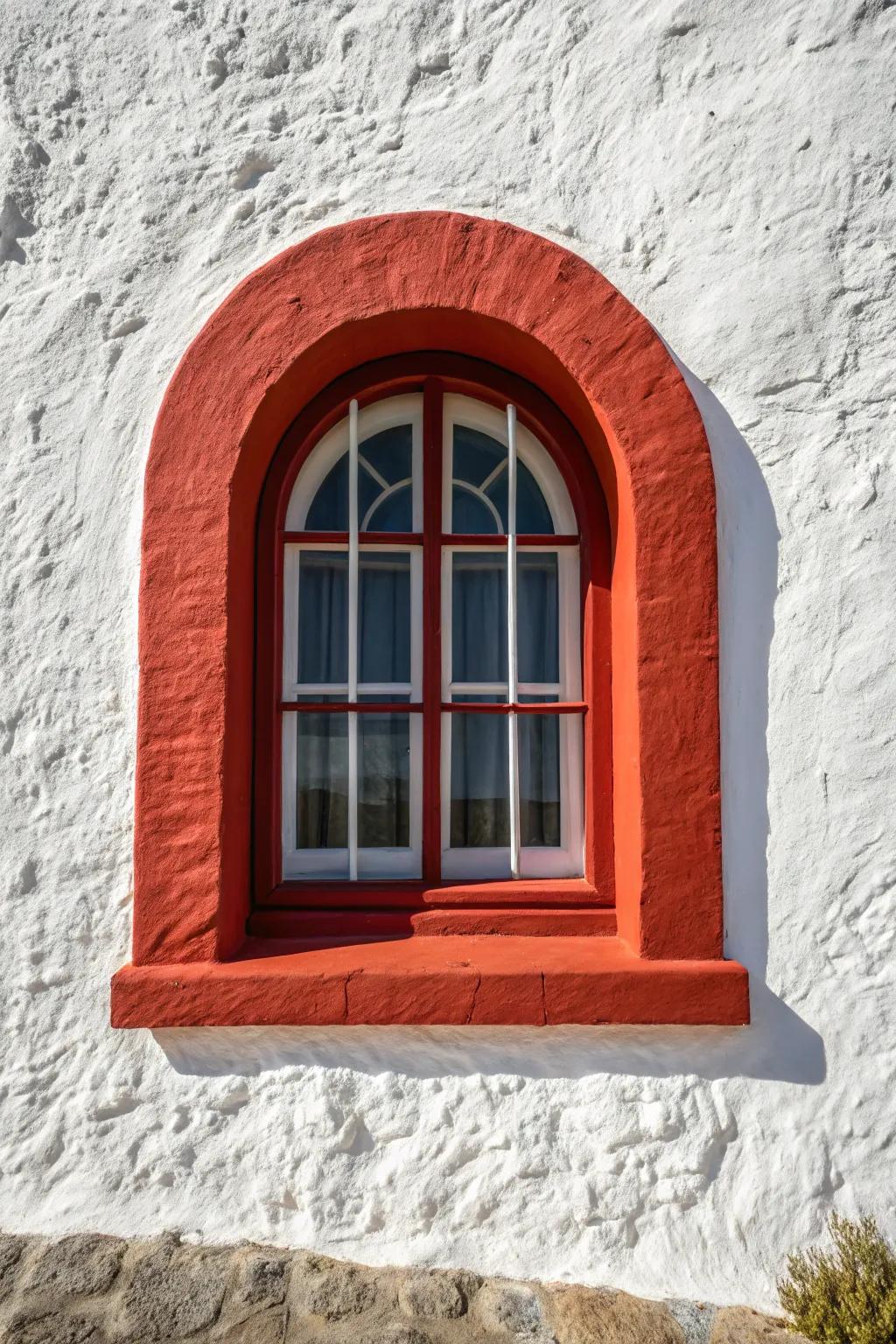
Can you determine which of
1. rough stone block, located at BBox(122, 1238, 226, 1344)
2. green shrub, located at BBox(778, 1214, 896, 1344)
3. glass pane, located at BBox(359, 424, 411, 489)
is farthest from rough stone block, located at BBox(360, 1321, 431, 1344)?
glass pane, located at BBox(359, 424, 411, 489)

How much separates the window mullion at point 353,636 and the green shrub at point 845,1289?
1478 millimetres

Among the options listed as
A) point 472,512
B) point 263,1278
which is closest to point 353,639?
point 472,512

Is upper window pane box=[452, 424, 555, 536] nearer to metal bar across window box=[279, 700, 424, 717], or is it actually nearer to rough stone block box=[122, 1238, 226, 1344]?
metal bar across window box=[279, 700, 424, 717]

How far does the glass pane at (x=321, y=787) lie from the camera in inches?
103

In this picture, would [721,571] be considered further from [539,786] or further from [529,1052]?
[529,1052]

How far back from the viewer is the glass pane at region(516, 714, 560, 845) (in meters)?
2.62

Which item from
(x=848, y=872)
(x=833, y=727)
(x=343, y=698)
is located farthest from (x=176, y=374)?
(x=848, y=872)

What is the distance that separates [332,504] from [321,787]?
861 millimetres

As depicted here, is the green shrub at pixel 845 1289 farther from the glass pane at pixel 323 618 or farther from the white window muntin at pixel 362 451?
the white window muntin at pixel 362 451

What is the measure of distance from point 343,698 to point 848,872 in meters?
1.47

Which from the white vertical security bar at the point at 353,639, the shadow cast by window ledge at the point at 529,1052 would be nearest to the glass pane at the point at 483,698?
the white vertical security bar at the point at 353,639

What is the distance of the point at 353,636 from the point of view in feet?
8.41

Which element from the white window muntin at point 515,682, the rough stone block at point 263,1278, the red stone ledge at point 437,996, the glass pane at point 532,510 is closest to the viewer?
the rough stone block at point 263,1278

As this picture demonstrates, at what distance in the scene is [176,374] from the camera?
93.7 inches
